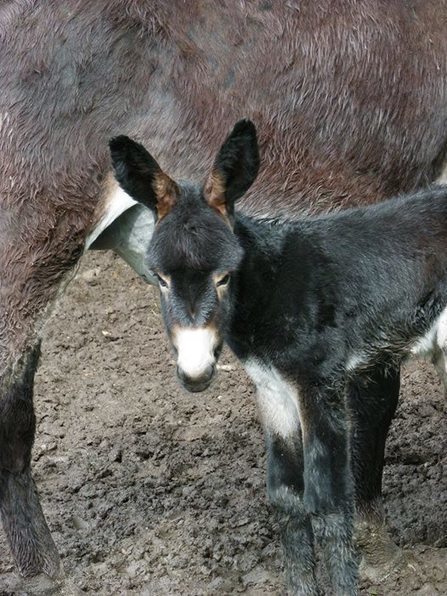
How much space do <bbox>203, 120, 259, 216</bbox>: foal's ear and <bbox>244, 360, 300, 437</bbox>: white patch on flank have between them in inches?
25.0

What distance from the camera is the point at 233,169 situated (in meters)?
4.50

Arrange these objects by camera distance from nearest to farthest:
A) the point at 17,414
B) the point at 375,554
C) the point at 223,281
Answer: the point at 223,281 < the point at 17,414 < the point at 375,554

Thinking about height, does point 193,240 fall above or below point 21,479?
above

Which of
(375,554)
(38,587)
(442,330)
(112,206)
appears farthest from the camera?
(375,554)

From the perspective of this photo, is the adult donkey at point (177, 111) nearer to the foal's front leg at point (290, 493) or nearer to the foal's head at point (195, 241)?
the foal's front leg at point (290, 493)

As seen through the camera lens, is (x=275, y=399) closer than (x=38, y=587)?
Yes

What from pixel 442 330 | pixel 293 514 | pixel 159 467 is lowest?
pixel 159 467

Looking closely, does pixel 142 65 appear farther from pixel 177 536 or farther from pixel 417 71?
pixel 177 536

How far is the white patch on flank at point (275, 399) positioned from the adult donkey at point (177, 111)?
0.16 meters

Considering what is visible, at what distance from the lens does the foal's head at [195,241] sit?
4.28 meters

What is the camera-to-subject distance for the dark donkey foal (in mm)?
4484

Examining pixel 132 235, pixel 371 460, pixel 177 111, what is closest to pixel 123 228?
pixel 132 235

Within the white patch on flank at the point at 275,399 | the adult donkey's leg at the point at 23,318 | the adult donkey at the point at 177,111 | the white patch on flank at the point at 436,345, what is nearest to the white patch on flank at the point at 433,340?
the white patch on flank at the point at 436,345

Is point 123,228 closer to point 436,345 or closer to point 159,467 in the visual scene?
point 436,345
